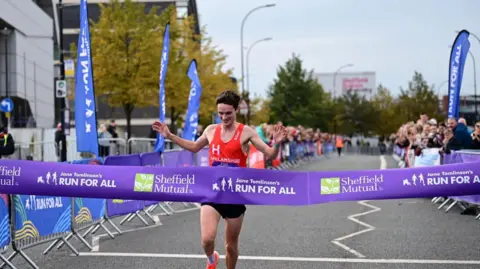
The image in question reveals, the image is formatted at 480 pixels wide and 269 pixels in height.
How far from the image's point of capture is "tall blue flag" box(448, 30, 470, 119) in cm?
1933

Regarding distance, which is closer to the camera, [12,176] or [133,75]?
[12,176]

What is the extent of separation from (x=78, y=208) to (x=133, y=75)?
28.2m

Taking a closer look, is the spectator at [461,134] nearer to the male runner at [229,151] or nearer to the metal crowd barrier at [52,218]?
the metal crowd barrier at [52,218]

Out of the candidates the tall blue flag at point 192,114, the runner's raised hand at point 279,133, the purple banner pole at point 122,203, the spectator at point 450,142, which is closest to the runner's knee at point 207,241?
the runner's raised hand at point 279,133

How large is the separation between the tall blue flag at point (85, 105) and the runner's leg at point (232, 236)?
7301 millimetres

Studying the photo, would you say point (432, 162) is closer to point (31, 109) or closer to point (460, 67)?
point (460, 67)

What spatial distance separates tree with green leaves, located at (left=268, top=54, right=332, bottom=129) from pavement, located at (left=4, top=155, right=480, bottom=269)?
7800 centimetres

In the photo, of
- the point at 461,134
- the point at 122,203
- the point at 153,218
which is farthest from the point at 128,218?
the point at 461,134

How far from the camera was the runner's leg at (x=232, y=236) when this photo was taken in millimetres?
6984

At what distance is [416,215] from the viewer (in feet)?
50.0

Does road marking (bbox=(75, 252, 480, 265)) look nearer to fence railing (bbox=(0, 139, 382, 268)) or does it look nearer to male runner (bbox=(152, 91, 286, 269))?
fence railing (bbox=(0, 139, 382, 268))

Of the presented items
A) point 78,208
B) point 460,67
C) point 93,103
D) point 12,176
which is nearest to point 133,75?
point 460,67

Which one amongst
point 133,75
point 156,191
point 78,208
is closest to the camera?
point 156,191

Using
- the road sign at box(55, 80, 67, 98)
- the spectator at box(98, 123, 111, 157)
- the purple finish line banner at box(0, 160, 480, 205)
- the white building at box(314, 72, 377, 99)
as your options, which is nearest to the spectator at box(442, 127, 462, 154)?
the purple finish line banner at box(0, 160, 480, 205)
